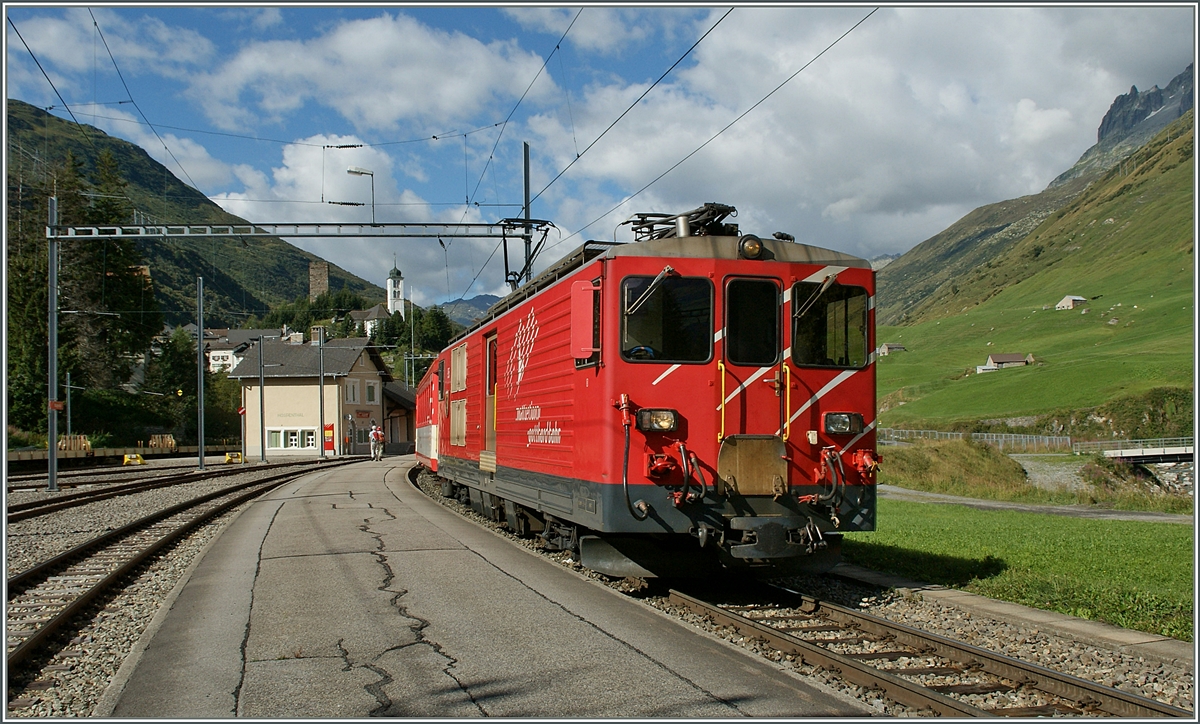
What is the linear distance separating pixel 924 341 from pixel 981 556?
13693 centimetres

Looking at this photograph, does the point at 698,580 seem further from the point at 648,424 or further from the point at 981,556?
the point at 981,556

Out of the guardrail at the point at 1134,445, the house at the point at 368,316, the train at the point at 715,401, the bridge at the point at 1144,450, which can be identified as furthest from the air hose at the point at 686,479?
the house at the point at 368,316

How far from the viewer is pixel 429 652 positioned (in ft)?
22.4

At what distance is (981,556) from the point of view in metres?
11.1

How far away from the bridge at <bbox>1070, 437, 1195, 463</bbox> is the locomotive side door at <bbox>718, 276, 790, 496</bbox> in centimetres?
5216

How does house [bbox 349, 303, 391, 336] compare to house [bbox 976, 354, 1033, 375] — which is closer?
house [bbox 976, 354, 1033, 375]

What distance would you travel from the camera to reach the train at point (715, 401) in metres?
8.26

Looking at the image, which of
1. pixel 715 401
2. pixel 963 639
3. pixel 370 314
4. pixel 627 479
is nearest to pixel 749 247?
pixel 715 401

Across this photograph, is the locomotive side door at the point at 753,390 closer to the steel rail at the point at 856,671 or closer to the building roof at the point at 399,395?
the steel rail at the point at 856,671

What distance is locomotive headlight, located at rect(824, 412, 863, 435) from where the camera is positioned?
873cm

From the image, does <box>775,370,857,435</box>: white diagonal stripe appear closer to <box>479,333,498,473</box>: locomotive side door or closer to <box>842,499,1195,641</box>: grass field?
<box>842,499,1195,641</box>: grass field

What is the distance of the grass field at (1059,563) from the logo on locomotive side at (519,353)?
4638 millimetres

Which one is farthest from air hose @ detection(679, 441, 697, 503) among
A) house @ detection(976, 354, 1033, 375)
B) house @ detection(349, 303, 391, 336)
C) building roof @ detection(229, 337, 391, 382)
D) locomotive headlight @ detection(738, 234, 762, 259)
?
house @ detection(349, 303, 391, 336)

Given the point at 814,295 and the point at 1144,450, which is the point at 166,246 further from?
the point at 814,295
